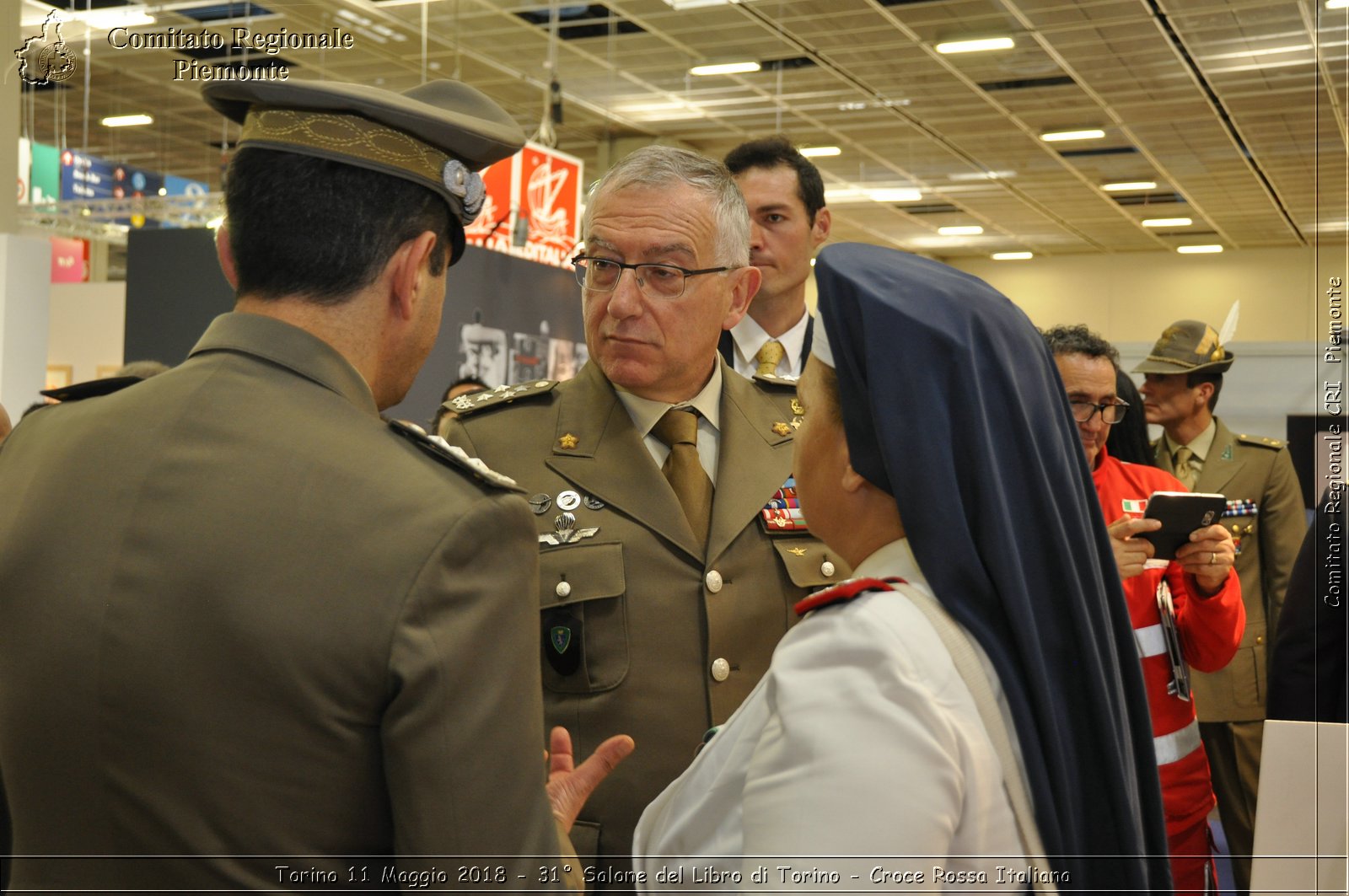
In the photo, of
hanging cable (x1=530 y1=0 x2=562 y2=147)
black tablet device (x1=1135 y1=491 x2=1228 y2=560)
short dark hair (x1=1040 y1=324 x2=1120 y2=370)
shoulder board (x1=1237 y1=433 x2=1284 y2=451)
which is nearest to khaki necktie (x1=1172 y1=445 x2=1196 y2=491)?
shoulder board (x1=1237 y1=433 x2=1284 y2=451)

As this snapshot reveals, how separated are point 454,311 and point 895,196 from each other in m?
11.5

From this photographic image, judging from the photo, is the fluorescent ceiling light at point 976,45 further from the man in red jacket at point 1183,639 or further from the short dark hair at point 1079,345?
the man in red jacket at point 1183,639

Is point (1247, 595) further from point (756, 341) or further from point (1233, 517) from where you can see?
point (756, 341)

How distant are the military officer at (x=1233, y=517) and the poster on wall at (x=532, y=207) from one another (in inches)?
127

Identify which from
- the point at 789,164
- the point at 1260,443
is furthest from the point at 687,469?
the point at 1260,443

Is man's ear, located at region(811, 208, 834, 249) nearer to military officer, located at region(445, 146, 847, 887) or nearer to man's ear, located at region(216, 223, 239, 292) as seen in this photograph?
military officer, located at region(445, 146, 847, 887)

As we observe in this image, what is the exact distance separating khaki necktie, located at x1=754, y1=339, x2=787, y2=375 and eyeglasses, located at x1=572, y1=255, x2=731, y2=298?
126 centimetres

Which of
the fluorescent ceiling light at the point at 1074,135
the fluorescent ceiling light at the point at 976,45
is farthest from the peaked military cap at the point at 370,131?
the fluorescent ceiling light at the point at 1074,135

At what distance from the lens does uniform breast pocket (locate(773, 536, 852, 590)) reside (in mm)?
2078

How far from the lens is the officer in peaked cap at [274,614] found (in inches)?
43.9

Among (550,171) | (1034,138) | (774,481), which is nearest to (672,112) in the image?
(1034,138)

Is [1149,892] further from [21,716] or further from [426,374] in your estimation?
[426,374]

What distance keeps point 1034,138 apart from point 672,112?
12.7 feet

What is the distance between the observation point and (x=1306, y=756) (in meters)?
2.05
